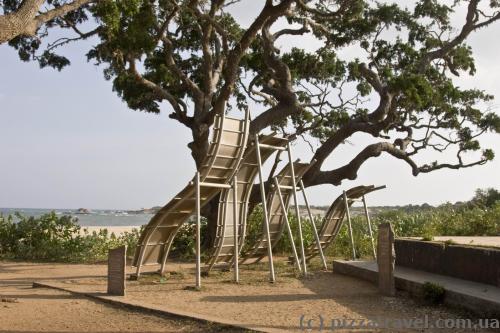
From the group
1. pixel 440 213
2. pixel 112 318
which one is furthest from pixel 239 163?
pixel 440 213

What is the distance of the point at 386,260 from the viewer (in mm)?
8203

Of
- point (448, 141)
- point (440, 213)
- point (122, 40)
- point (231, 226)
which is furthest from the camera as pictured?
point (440, 213)

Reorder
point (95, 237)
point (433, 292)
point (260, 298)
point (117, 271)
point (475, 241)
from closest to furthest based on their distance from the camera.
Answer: point (433, 292)
point (260, 298)
point (117, 271)
point (475, 241)
point (95, 237)

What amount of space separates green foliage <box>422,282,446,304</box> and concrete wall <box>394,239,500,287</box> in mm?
756

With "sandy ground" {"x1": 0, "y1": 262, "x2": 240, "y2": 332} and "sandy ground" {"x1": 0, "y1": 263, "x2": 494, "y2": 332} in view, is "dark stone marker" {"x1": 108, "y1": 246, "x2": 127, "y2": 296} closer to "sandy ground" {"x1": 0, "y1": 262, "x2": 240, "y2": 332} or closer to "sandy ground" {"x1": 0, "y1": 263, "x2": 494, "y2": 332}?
"sandy ground" {"x1": 0, "y1": 263, "x2": 494, "y2": 332}

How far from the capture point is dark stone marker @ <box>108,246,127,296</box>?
312 inches

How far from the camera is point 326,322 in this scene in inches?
248

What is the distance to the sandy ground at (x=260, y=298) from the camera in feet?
21.8

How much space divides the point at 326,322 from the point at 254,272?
15.4 ft

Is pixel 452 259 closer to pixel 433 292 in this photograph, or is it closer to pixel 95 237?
pixel 433 292

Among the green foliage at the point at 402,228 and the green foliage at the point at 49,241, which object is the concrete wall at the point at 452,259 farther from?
the green foliage at the point at 49,241

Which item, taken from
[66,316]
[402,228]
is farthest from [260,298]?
[402,228]

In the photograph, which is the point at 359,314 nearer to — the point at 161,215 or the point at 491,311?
the point at 491,311

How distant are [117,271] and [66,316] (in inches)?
55.0
